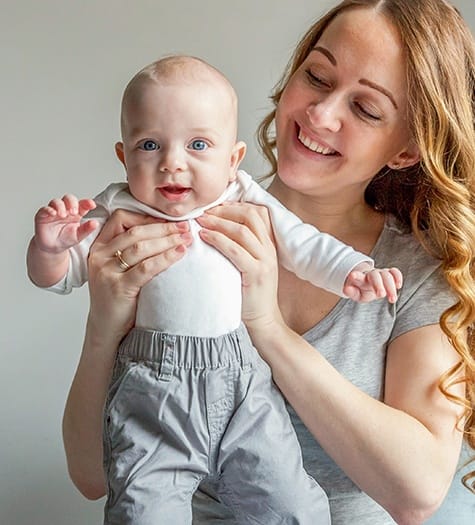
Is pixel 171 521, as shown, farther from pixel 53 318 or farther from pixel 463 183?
pixel 53 318

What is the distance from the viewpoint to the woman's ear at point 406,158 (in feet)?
6.19

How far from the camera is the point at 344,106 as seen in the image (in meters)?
1.76

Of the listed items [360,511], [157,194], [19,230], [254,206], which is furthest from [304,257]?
[19,230]

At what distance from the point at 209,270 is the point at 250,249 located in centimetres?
11

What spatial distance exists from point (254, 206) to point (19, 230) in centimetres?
102

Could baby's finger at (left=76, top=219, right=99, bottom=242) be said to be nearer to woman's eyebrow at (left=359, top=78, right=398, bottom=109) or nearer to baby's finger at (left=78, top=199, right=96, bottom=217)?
baby's finger at (left=78, top=199, right=96, bottom=217)

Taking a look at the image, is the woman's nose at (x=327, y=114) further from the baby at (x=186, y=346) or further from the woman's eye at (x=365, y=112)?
the baby at (x=186, y=346)

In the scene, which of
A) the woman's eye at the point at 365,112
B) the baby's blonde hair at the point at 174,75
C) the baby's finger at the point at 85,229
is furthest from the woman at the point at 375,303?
the baby's blonde hair at the point at 174,75

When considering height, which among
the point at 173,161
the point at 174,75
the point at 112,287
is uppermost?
the point at 174,75

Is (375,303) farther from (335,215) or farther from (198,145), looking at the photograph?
(198,145)

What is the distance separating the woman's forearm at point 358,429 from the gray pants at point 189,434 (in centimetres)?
14

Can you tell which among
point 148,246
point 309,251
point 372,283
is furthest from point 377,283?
point 148,246

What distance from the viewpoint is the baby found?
1429 millimetres

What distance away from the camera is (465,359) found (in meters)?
1.80
